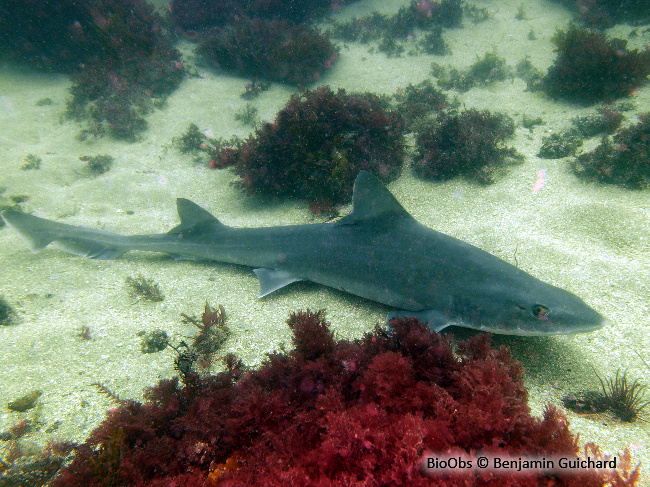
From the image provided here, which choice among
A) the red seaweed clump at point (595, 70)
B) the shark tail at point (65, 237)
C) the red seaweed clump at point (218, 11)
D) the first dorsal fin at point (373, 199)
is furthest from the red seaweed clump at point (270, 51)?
the first dorsal fin at point (373, 199)

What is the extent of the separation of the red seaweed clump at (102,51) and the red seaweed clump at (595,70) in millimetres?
13577

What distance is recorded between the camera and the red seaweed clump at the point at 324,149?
6977mm

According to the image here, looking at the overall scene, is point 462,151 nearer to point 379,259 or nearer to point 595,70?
point 379,259

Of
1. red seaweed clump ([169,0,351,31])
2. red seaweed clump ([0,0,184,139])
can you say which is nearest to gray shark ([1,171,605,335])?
red seaweed clump ([0,0,184,139])

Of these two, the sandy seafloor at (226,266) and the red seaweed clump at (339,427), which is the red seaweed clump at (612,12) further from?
the red seaweed clump at (339,427)

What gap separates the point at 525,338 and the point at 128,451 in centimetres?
418

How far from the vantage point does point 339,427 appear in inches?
86.0

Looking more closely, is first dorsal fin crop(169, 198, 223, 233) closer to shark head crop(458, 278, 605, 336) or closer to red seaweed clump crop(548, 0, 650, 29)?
shark head crop(458, 278, 605, 336)

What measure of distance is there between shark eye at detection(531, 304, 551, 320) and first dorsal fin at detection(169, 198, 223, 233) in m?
5.15

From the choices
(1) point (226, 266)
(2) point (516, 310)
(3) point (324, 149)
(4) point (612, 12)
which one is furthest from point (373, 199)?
(4) point (612, 12)

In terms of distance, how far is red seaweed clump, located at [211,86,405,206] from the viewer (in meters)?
6.98

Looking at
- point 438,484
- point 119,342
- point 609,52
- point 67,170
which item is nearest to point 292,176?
point 119,342

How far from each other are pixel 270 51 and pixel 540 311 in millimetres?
13496

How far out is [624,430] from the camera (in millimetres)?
2686
